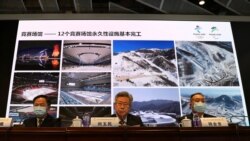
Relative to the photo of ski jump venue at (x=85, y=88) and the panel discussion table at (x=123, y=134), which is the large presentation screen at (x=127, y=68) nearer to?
the photo of ski jump venue at (x=85, y=88)

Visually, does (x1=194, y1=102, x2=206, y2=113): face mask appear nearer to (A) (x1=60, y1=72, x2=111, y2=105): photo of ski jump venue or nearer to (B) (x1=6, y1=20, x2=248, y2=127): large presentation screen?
(B) (x1=6, y1=20, x2=248, y2=127): large presentation screen

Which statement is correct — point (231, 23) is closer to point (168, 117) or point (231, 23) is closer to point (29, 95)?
point (168, 117)

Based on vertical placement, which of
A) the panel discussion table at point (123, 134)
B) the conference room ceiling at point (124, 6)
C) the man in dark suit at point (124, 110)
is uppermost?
the conference room ceiling at point (124, 6)

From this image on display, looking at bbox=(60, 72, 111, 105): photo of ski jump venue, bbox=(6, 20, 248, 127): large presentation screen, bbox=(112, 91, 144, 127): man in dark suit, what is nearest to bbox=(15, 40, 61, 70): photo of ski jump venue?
bbox=(6, 20, 248, 127): large presentation screen

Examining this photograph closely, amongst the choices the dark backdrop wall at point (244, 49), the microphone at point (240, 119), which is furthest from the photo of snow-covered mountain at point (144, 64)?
the dark backdrop wall at point (244, 49)

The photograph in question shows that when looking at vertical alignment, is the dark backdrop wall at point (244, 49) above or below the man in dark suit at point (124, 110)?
above

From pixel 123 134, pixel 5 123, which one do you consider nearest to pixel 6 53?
pixel 5 123
